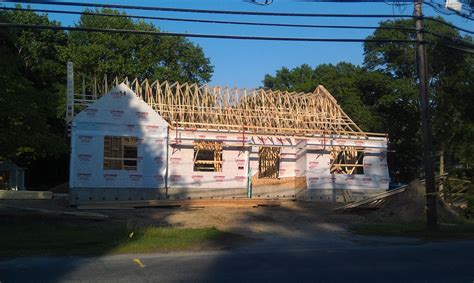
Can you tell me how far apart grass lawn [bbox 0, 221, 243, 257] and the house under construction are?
995 cm

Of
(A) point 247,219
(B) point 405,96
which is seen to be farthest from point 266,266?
(B) point 405,96

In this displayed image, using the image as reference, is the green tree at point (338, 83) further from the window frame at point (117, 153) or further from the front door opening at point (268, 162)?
the window frame at point (117, 153)

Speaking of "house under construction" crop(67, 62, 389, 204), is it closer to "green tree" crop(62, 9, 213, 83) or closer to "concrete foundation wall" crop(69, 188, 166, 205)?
"concrete foundation wall" crop(69, 188, 166, 205)

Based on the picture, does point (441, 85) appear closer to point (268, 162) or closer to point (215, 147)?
point (268, 162)

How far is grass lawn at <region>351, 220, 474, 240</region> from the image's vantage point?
17.2m

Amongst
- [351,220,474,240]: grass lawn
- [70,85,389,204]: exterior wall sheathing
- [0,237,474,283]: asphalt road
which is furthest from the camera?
[70,85,389,204]: exterior wall sheathing

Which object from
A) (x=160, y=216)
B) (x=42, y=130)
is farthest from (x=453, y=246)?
(x=42, y=130)

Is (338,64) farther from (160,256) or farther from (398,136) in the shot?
(160,256)

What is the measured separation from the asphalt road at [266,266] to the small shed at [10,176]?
28.8 metres

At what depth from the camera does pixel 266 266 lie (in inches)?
428

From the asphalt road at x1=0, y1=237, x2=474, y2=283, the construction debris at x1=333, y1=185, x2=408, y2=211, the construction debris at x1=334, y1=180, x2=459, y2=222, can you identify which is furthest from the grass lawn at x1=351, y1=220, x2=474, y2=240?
the construction debris at x1=333, y1=185, x2=408, y2=211

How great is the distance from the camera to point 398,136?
51.6m

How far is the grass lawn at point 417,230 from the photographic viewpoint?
17244 millimetres

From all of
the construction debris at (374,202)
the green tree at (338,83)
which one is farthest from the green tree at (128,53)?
the construction debris at (374,202)
